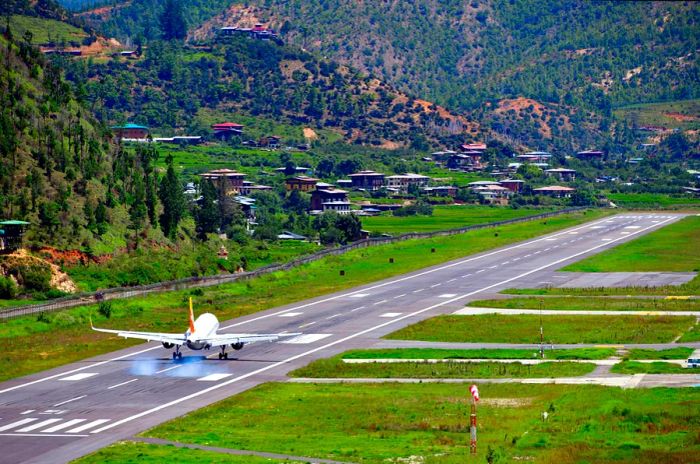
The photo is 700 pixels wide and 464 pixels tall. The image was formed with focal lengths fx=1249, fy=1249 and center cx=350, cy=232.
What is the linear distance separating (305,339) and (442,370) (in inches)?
751

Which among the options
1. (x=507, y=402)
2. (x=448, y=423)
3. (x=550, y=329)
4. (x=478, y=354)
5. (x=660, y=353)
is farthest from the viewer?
(x=550, y=329)

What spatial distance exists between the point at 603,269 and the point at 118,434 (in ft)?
319

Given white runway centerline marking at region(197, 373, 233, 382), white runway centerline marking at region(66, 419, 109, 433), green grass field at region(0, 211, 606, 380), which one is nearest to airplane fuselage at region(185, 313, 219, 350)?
white runway centerline marking at region(197, 373, 233, 382)

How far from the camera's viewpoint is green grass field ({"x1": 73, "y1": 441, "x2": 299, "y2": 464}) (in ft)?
192

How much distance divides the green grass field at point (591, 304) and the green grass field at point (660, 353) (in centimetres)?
2488

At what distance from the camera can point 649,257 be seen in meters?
164

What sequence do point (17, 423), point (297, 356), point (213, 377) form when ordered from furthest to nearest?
point (297, 356)
point (213, 377)
point (17, 423)

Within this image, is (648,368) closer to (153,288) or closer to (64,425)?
(64,425)

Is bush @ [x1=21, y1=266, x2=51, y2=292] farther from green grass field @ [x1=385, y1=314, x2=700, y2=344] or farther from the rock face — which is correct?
green grass field @ [x1=385, y1=314, x2=700, y2=344]

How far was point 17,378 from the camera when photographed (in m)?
83.3

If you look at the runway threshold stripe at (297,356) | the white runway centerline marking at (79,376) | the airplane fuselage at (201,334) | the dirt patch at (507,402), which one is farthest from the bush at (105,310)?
the dirt patch at (507,402)

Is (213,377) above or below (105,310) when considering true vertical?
below

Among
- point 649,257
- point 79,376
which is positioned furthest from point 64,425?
point 649,257

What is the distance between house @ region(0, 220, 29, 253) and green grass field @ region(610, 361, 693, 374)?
6280cm
